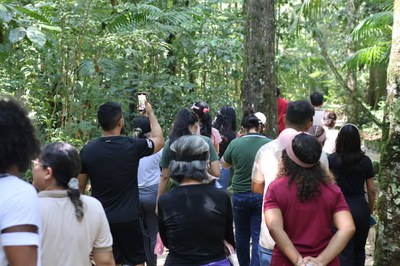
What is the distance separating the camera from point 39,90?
331 inches

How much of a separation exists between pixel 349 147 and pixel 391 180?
1.75 feet

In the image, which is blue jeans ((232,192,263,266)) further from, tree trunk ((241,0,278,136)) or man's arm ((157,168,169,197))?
tree trunk ((241,0,278,136))

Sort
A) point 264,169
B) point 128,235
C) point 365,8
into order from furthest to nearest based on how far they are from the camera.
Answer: point 365,8
point 128,235
point 264,169

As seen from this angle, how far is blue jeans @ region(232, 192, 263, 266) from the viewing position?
6.64 m

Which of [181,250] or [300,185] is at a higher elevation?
[300,185]

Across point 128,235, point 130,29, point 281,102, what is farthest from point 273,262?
point 130,29

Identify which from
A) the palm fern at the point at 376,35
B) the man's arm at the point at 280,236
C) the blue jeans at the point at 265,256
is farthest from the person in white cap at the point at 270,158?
the palm fern at the point at 376,35

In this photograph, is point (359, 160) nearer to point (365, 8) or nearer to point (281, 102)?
point (281, 102)

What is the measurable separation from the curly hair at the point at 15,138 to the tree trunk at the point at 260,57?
6.06m

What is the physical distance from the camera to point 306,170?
4.09 m

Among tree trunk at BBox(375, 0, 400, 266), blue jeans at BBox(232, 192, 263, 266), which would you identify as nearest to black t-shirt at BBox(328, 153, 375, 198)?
tree trunk at BBox(375, 0, 400, 266)

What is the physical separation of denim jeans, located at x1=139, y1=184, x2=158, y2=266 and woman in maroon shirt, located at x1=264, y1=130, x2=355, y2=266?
3051mm

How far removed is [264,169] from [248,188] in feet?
5.25

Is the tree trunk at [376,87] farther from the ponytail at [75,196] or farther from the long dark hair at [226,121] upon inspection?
the ponytail at [75,196]
